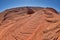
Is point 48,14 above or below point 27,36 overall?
above

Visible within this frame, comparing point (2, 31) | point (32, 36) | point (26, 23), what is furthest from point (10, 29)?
point (32, 36)

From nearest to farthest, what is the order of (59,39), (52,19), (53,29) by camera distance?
(59,39), (53,29), (52,19)

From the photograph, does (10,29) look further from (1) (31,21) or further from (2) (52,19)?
(2) (52,19)

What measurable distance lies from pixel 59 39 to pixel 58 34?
A: 0.95 metres

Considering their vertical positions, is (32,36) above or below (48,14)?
below

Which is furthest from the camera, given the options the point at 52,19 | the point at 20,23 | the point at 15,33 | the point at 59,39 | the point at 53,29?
the point at 20,23

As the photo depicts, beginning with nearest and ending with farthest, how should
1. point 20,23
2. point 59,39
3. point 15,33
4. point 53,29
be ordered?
1. point 59,39
2. point 53,29
3. point 15,33
4. point 20,23

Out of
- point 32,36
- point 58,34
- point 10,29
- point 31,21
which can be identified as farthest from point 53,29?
point 10,29

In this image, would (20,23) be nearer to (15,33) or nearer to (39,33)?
(15,33)

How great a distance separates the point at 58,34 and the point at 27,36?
3683mm

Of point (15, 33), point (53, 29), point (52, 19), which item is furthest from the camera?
point (52, 19)

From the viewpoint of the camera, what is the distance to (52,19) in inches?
757

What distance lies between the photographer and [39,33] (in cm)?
1700

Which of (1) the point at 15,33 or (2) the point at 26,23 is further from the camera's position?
(2) the point at 26,23
